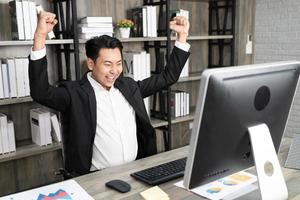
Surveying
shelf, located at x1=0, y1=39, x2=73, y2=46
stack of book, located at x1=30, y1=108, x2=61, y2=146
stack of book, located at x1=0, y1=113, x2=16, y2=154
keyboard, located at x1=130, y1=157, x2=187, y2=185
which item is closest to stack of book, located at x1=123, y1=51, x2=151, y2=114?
shelf, located at x1=0, y1=39, x2=73, y2=46

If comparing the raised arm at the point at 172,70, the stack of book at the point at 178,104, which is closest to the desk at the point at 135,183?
the raised arm at the point at 172,70

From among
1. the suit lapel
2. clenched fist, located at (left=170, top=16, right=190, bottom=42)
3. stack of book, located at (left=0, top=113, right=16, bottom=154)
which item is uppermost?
clenched fist, located at (left=170, top=16, right=190, bottom=42)

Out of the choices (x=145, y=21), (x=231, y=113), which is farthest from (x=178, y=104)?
(x=231, y=113)

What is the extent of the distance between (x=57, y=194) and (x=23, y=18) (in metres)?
1.51

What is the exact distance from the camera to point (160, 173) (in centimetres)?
146

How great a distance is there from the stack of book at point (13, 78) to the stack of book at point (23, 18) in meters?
0.18

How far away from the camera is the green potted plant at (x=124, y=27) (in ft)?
9.70

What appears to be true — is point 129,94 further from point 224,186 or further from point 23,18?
point 23,18

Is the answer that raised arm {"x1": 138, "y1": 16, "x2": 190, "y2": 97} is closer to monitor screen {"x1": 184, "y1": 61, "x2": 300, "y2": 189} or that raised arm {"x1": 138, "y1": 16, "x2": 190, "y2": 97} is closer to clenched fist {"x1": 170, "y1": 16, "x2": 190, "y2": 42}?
clenched fist {"x1": 170, "y1": 16, "x2": 190, "y2": 42}

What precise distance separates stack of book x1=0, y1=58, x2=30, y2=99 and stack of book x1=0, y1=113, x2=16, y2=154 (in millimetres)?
186

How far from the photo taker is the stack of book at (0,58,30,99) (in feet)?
7.72

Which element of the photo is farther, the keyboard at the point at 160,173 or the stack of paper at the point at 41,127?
the stack of paper at the point at 41,127

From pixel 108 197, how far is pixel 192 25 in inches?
116

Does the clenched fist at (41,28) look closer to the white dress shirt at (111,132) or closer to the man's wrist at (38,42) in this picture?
the man's wrist at (38,42)
